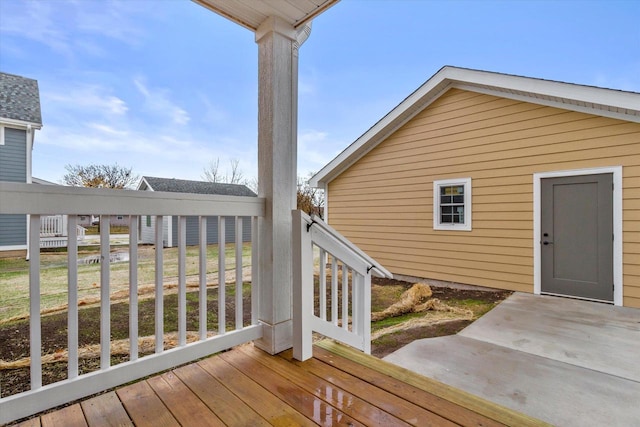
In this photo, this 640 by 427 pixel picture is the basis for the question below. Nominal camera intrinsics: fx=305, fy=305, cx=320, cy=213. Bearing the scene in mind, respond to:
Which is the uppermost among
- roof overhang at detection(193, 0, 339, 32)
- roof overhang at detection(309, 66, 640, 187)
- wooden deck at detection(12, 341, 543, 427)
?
roof overhang at detection(309, 66, 640, 187)

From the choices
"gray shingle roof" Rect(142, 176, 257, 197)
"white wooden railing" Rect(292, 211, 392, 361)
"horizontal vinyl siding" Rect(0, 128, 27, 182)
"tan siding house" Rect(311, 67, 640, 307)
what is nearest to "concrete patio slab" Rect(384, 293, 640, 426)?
"white wooden railing" Rect(292, 211, 392, 361)

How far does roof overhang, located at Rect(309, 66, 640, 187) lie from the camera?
420 cm

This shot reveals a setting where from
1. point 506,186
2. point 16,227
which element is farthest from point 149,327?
point 506,186

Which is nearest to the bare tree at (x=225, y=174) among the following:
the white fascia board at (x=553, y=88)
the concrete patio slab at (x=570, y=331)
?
the concrete patio slab at (x=570, y=331)

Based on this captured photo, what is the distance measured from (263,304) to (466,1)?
7297 millimetres

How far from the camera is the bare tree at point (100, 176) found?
1.79m

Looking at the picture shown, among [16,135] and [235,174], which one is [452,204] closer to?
[235,174]

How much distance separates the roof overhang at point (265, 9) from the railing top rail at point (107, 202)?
1200 mm

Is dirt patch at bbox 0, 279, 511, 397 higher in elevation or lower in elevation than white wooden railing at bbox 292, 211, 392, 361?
lower

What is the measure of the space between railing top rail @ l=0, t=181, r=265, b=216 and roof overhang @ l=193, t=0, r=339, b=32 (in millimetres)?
1200

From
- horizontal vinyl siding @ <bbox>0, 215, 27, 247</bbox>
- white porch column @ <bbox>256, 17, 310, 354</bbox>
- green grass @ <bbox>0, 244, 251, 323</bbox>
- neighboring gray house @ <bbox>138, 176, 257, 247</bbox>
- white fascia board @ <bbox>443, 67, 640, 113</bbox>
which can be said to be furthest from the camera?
white fascia board @ <bbox>443, 67, 640, 113</bbox>

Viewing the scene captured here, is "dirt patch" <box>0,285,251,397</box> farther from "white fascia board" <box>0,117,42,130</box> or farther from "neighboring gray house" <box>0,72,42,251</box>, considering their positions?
"white fascia board" <box>0,117,42,130</box>

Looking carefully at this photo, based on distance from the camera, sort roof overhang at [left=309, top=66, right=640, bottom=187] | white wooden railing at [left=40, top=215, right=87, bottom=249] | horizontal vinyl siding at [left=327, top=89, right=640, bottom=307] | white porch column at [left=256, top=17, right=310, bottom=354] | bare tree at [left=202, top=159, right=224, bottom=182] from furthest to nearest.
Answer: horizontal vinyl siding at [left=327, top=89, right=640, bottom=307] → roof overhang at [left=309, top=66, right=640, bottom=187] → bare tree at [left=202, top=159, right=224, bottom=182] → white porch column at [left=256, top=17, right=310, bottom=354] → white wooden railing at [left=40, top=215, right=87, bottom=249]

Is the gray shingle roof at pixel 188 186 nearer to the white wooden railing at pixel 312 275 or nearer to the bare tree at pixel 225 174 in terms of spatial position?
the bare tree at pixel 225 174
